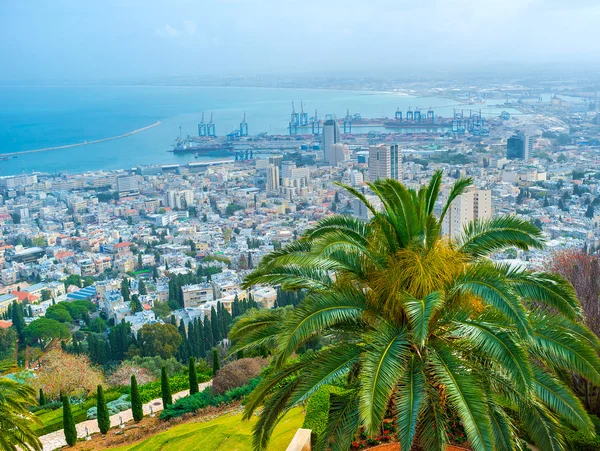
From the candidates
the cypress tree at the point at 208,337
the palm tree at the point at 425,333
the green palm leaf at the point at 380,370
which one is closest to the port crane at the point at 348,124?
the cypress tree at the point at 208,337

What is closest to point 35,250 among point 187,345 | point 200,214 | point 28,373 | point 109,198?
point 200,214

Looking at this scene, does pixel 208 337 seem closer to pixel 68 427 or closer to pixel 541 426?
pixel 68 427

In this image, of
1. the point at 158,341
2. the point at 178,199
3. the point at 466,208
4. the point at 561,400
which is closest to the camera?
the point at 561,400

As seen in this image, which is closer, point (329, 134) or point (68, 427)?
point (68, 427)

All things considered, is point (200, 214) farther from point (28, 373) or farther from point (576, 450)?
point (576, 450)

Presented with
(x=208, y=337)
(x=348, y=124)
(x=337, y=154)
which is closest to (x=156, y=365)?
(x=208, y=337)

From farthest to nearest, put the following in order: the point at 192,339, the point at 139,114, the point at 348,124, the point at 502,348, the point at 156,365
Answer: the point at 139,114
the point at 348,124
the point at 192,339
the point at 156,365
the point at 502,348

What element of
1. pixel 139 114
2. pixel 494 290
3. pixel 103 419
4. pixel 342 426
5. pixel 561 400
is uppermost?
pixel 494 290
